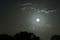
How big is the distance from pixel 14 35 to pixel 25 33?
9.72 m

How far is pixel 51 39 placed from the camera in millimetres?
Answer: 119375

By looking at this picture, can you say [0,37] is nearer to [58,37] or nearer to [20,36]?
[20,36]

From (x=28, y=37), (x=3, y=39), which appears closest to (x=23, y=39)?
(x=28, y=37)

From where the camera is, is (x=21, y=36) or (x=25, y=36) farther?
(x=25, y=36)

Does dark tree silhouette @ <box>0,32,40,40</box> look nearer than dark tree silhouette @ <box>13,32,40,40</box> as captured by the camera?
Yes

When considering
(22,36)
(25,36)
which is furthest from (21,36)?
(25,36)

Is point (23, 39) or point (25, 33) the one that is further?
point (25, 33)

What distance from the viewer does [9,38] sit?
11900 centimetres

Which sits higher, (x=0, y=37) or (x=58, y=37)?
(x=0, y=37)

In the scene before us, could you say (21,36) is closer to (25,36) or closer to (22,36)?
(22,36)

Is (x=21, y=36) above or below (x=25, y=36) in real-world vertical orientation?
above

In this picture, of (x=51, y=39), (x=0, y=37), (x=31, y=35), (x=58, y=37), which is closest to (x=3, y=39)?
(x=0, y=37)

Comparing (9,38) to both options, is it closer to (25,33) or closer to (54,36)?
(25,33)

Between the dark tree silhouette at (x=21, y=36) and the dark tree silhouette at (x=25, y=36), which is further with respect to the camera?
the dark tree silhouette at (x=25, y=36)
